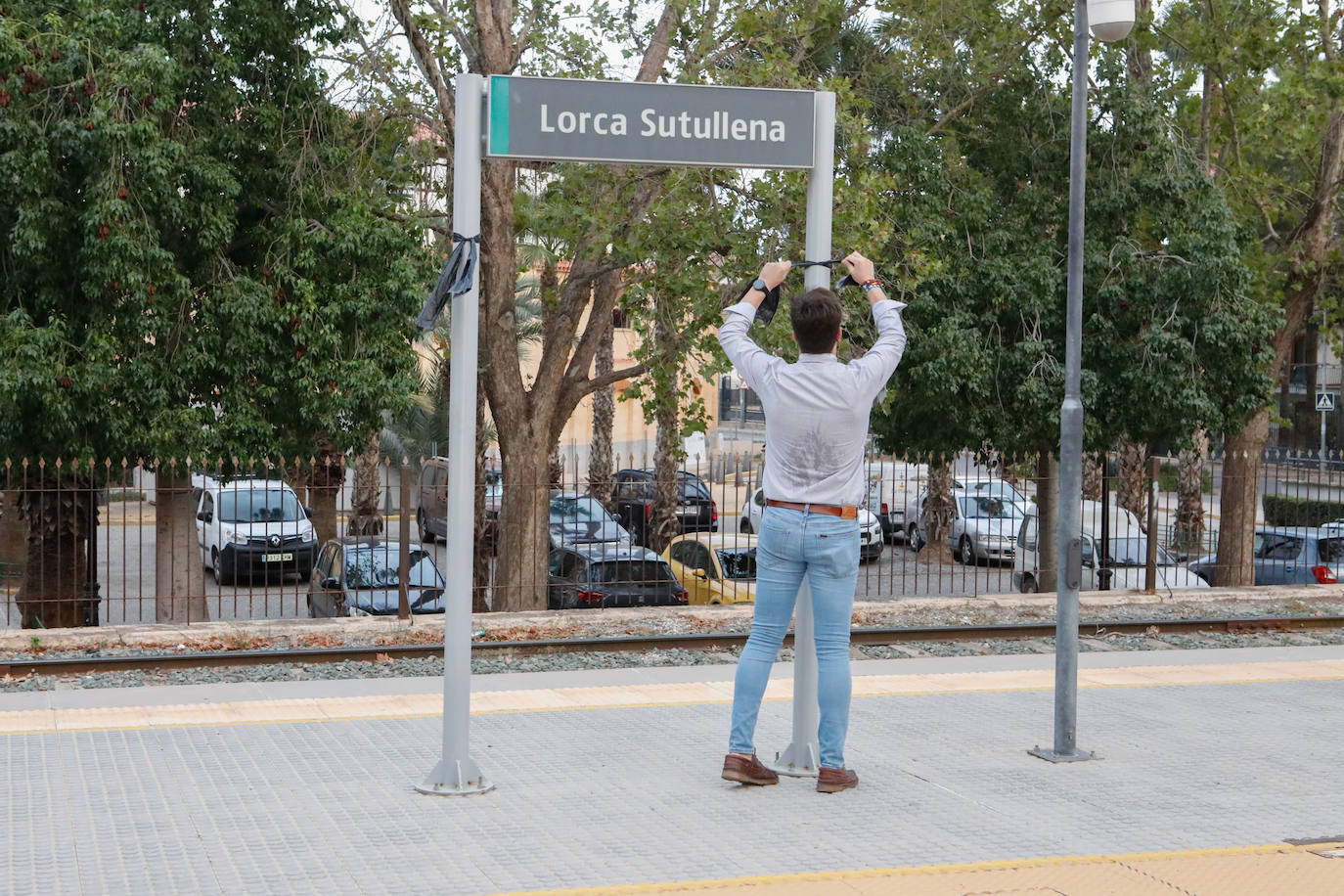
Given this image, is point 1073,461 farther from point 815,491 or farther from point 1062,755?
point 815,491

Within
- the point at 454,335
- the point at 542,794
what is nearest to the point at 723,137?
the point at 454,335

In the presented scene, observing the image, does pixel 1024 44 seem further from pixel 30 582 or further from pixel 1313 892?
pixel 1313 892

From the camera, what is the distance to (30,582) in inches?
591

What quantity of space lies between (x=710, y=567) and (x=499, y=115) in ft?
37.2

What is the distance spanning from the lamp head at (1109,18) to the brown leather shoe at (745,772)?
344cm

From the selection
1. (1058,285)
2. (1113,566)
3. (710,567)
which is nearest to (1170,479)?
(1058,285)

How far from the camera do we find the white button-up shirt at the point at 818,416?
551 centimetres

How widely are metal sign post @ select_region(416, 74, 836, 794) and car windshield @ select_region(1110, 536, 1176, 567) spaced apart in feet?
32.9

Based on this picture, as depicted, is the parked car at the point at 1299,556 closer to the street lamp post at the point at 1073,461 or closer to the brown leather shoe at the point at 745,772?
the street lamp post at the point at 1073,461

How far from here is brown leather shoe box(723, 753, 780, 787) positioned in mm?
5824

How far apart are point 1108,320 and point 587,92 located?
14.7m

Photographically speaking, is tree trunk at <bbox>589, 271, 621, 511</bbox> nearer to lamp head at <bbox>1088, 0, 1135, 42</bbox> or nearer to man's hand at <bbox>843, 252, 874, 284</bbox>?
lamp head at <bbox>1088, 0, 1135, 42</bbox>

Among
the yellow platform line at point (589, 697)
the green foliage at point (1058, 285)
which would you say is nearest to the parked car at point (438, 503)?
the green foliage at point (1058, 285)

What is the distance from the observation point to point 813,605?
5.75m
